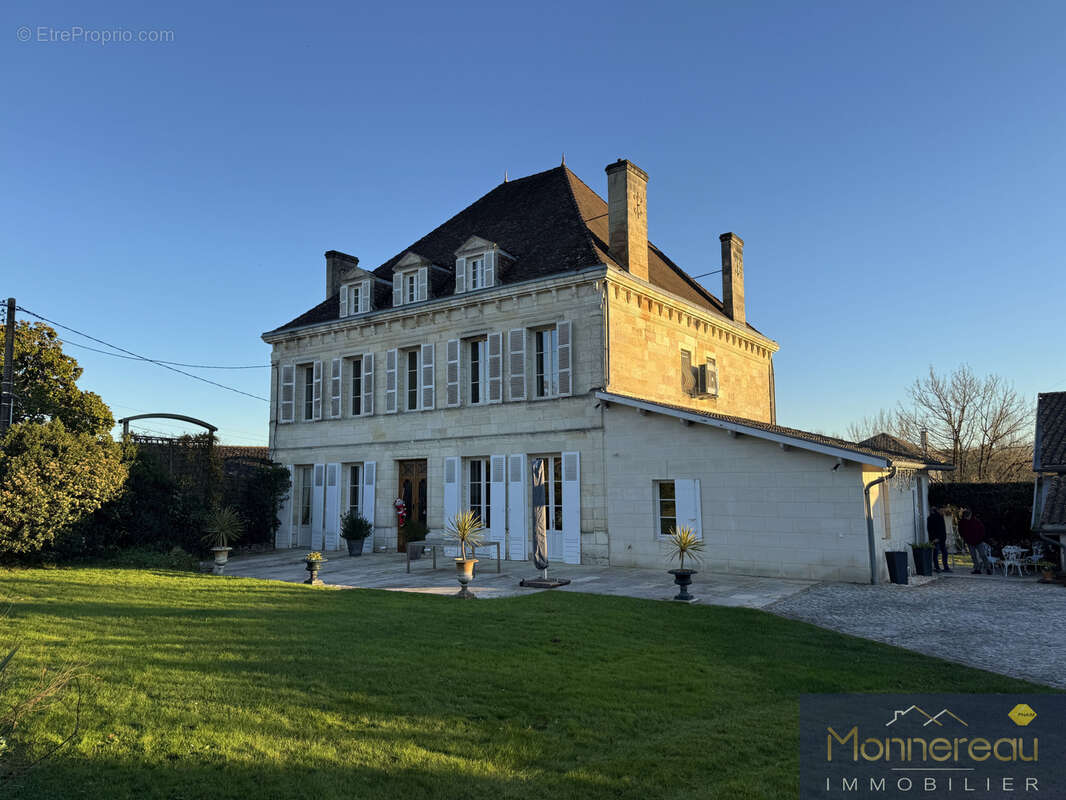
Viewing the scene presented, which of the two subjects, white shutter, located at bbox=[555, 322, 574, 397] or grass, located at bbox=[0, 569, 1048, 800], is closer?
grass, located at bbox=[0, 569, 1048, 800]

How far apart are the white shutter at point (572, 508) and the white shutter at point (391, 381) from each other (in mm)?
5824

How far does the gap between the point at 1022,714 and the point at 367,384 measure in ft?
55.2

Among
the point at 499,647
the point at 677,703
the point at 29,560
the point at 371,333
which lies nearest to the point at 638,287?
the point at 371,333

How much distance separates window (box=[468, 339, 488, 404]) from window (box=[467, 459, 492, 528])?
1.60m

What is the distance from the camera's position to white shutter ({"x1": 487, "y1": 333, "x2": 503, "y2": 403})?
16625 mm

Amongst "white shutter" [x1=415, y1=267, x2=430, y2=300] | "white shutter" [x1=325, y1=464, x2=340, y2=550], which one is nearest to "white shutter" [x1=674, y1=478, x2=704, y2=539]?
"white shutter" [x1=415, y1=267, x2=430, y2=300]

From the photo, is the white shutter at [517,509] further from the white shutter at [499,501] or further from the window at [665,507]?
the window at [665,507]

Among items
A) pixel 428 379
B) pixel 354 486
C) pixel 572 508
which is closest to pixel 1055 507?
pixel 572 508

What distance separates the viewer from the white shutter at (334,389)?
1997 cm

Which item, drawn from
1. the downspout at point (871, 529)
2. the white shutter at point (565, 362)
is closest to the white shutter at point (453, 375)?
the white shutter at point (565, 362)

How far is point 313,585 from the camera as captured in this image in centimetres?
1177

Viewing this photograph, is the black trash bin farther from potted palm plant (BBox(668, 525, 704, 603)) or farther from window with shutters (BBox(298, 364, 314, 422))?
window with shutters (BBox(298, 364, 314, 422))

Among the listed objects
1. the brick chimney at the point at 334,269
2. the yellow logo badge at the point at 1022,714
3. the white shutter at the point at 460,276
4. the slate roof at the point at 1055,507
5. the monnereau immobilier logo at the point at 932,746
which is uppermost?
the brick chimney at the point at 334,269

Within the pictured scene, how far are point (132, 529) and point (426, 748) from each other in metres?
14.6
